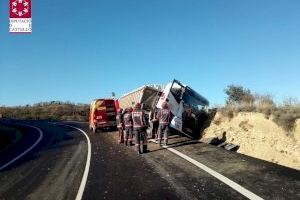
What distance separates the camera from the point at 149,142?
22.1 metres

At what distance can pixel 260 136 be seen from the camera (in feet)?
66.3

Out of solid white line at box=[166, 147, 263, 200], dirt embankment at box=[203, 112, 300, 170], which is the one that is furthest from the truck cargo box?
solid white line at box=[166, 147, 263, 200]

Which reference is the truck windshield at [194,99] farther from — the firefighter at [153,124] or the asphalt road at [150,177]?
the asphalt road at [150,177]

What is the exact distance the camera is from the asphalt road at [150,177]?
1062 cm

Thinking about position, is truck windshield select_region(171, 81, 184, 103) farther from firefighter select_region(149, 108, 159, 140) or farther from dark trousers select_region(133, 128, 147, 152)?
dark trousers select_region(133, 128, 147, 152)

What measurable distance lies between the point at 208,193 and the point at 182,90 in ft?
42.3

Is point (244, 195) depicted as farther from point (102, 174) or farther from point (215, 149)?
point (215, 149)

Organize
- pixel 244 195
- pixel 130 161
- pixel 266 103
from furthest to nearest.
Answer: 1. pixel 266 103
2. pixel 130 161
3. pixel 244 195

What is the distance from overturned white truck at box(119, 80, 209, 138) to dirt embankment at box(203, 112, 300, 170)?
2.78 feet

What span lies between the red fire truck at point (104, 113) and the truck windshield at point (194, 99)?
9.51 m

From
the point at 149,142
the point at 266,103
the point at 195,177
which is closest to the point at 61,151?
the point at 149,142

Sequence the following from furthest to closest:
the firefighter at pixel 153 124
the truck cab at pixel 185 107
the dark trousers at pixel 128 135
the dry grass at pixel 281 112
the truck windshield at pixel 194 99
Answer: the firefighter at pixel 153 124 < the truck windshield at pixel 194 99 < the truck cab at pixel 185 107 < the dark trousers at pixel 128 135 < the dry grass at pixel 281 112

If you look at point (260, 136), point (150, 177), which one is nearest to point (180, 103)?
point (260, 136)

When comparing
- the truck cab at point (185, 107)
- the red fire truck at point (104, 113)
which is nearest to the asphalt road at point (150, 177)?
the truck cab at point (185, 107)
